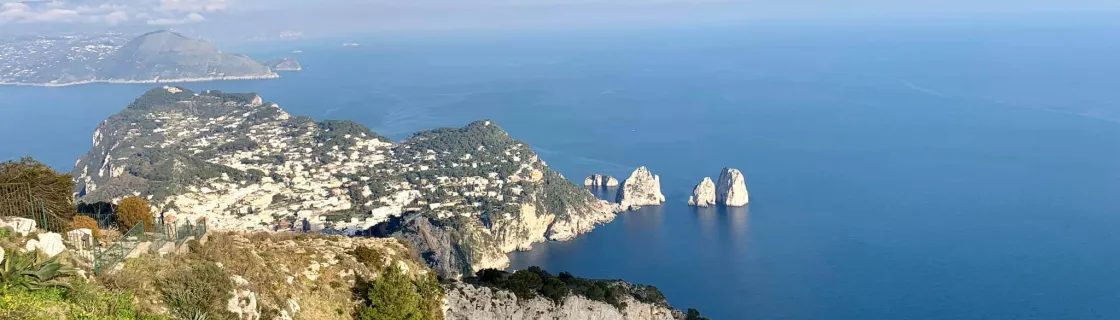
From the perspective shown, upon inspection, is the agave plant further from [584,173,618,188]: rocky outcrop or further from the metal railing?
[584,173,618,188]: rocky outcrop

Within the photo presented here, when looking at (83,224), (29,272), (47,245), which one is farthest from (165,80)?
(29,272)

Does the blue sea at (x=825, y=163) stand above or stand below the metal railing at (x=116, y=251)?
below

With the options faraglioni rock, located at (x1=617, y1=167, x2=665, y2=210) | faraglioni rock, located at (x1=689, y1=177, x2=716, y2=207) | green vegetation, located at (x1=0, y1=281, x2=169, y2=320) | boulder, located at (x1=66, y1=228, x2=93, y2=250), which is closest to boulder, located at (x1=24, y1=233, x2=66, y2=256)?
boulder, located at (x1=66, y1=228, x2=93, y2=250)

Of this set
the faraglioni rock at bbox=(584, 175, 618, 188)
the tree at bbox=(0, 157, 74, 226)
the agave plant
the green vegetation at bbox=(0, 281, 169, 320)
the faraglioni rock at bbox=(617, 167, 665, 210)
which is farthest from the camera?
the faraglioni rock at bbox=(584, 175, 618, 188)

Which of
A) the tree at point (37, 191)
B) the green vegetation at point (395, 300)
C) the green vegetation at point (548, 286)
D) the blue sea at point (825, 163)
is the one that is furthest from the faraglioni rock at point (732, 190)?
the tree at point (37, 191)

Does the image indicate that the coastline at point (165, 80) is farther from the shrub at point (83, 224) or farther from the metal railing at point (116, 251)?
the metal railing at point (116, 251)

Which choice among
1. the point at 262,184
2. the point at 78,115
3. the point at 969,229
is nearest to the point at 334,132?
the point at 262,184

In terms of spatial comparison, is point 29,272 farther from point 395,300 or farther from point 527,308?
point 527,308
